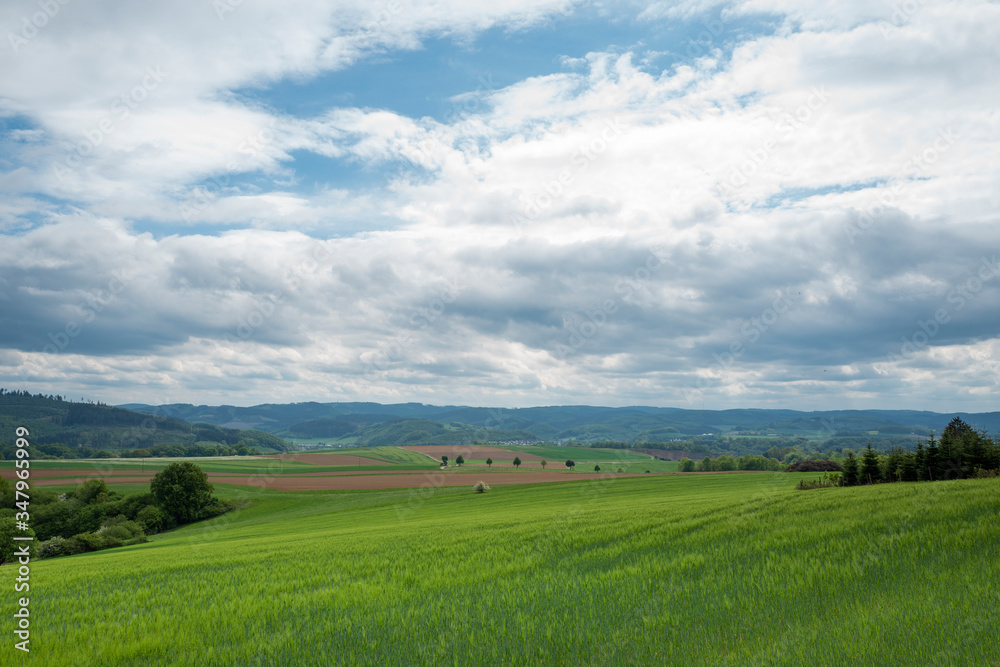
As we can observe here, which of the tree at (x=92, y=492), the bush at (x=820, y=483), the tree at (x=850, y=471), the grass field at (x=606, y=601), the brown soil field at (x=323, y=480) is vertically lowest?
the brown soil field at (x=323, y=480)

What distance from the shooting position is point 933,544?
11375 mm

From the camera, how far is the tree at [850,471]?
36.9 m

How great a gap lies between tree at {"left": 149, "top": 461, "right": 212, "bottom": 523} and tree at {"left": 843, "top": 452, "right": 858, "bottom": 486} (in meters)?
83.3

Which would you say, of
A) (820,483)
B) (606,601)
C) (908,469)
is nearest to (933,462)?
(908,469)

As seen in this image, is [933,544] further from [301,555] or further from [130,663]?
[301,555]

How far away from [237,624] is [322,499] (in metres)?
80.4

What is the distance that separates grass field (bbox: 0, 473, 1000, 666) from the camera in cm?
778

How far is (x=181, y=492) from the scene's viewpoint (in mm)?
77188

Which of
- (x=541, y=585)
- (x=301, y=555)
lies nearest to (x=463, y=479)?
(x=301, y=555)

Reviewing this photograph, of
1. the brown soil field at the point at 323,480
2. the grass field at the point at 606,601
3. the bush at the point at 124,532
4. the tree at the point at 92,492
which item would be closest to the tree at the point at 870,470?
the grass field at the point at 606,601

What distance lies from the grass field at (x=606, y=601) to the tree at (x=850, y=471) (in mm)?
21858

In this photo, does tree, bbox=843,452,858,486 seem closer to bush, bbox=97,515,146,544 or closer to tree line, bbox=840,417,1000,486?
tree line, bbox=840,417,1000,486

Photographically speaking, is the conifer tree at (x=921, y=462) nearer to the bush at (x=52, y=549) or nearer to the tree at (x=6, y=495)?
the bush at (x=52, y=549)

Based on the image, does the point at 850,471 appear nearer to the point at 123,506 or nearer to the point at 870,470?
the point at 870,470
